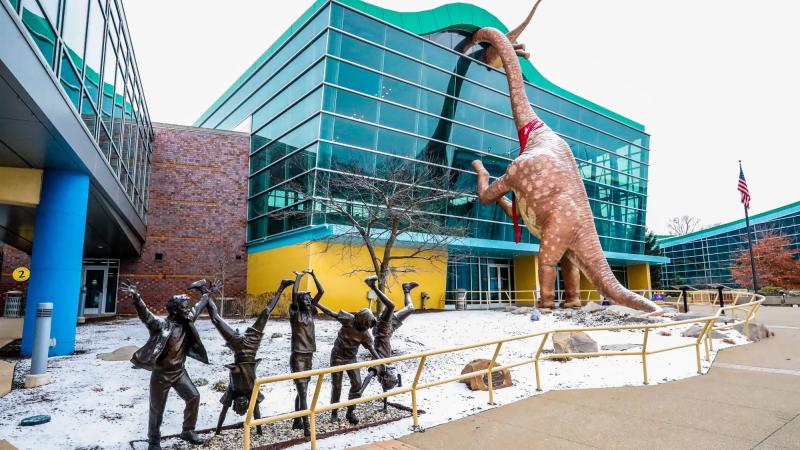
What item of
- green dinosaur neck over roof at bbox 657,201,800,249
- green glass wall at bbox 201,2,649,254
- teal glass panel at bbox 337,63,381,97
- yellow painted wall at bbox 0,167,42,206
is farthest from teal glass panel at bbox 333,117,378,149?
green dinosaur neck over roof at bbox 657,201,800,249

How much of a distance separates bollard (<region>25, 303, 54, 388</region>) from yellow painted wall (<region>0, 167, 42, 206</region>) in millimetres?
3063

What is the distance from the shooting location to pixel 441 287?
2283cm

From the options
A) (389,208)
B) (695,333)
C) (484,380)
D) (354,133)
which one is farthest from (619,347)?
(354,133)

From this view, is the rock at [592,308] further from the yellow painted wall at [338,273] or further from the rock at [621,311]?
the yellow painted wall at [338,273]

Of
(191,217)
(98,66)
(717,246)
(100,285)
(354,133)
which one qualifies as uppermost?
(354,133)

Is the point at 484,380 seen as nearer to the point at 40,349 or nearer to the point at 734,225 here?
the point at 40,349

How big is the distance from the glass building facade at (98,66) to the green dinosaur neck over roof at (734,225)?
56923 mm

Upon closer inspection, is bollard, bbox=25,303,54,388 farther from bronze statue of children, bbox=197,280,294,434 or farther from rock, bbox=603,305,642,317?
rock, bbox=603,305,642,317

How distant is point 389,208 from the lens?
12930 mm

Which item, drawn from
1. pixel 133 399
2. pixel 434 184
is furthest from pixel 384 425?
pixel 434 184

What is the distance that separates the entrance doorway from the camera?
2253cm

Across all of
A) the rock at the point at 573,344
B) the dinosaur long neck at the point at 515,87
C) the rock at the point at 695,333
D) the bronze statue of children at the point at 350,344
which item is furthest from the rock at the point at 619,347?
the dinosaur long neck at the point at 515,87

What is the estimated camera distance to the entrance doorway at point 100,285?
2253cm

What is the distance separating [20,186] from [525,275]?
78.9 feet
